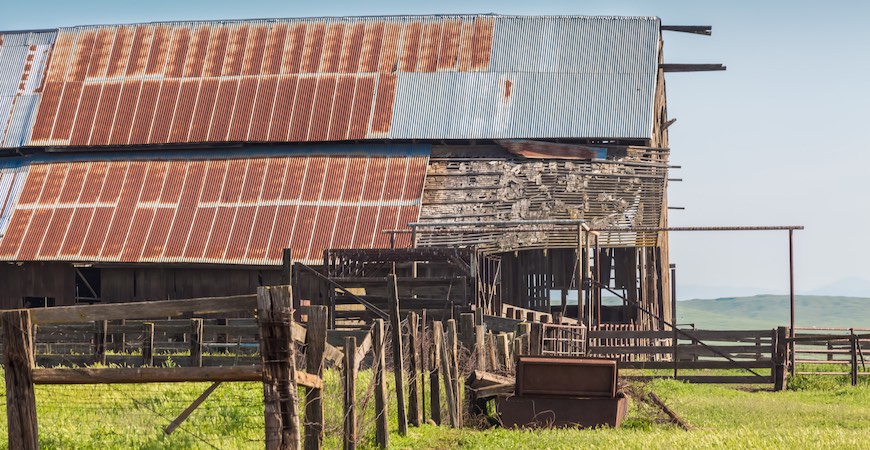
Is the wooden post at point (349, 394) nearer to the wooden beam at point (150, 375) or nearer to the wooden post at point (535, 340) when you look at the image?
the wooden beam at point (150, 375)

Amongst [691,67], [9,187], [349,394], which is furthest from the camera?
[691,67]

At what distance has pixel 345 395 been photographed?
13.8 meters

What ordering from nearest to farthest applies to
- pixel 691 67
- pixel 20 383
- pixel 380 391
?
pixel 20 383 → pixel 380 391 → pixel 691 67

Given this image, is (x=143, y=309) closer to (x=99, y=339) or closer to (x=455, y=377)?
(x=455, y=377)

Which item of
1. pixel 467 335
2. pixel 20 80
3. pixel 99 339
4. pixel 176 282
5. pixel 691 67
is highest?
pixel 691 67

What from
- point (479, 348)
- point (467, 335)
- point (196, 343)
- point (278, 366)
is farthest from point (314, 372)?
point (196, 343)

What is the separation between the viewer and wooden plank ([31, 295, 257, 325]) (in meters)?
10.9

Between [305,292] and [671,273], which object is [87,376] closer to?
[305,292]

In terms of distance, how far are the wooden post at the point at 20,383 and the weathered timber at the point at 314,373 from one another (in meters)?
2.60

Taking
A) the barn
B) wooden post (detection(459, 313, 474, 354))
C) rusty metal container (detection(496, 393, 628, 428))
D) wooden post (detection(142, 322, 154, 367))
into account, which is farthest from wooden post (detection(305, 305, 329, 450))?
the barn

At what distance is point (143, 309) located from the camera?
11.0 metres

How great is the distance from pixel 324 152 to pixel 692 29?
12.9 metres

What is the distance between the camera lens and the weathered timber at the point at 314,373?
12.4 metres

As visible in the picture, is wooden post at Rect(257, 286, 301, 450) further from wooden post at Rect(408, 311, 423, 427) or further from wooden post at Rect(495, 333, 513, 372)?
wooden post at Rect(495, 333, 513, 372)
